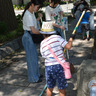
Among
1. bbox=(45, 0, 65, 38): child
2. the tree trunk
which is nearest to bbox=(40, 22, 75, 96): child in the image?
bbox=(45, 0, 65, 38): child

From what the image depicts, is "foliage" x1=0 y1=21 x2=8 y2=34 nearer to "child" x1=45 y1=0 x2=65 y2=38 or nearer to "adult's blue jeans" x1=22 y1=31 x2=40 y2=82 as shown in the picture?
"child" x1=45 y1=0 x2=65 y2=38

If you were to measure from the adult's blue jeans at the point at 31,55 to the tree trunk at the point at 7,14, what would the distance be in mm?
4816

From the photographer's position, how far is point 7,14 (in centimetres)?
909

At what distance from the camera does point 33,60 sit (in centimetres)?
457

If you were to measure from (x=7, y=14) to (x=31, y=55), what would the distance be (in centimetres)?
508

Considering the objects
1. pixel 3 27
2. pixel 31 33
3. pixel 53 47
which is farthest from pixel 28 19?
pixel 3 27

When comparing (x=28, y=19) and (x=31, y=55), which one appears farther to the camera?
(x=31, y=55)

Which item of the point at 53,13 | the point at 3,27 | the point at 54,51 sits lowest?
the point at 3,27

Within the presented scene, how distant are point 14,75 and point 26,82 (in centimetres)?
61

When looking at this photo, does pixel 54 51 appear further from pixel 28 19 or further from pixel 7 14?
pixel 7 14

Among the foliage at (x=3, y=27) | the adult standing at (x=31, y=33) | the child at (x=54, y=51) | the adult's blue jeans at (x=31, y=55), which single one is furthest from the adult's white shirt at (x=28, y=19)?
the foliage at (x=3, y=27)

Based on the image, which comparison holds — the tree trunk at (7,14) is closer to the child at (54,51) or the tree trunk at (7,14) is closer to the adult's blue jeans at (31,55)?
the adult's blue jeans at (31,55)

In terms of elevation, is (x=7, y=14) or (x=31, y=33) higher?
(x=7, y=14)

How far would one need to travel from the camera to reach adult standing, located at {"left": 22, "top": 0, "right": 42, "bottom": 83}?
4186 mm
